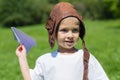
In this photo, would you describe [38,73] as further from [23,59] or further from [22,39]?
[22,39]

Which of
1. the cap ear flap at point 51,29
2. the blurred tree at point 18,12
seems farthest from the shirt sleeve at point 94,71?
the blurred tree at point 18,12

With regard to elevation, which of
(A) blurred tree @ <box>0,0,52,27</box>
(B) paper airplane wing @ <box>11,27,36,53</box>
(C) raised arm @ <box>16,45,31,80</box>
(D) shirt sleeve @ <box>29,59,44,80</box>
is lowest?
(A) blurred tree @ <box>0,0,52,27</box>

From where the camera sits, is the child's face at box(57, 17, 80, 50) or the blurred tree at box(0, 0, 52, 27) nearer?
the child's face at box(57, 17, 80, 50)

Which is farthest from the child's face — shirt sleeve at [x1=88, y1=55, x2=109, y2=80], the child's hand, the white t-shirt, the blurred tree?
the blurred tree

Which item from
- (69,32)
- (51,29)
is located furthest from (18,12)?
(69,32)

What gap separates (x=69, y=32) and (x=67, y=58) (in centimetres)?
23

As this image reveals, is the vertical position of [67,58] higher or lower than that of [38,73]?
higher

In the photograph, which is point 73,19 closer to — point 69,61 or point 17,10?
point 69,61

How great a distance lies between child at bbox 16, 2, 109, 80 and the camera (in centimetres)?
436

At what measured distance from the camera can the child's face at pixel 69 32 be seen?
437 centimetres

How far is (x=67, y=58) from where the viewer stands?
14.4ft

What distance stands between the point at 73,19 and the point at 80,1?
5078cm

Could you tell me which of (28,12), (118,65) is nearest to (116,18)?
(28,12)

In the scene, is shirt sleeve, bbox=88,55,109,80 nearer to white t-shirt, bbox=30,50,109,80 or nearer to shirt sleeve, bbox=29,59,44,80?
white t-shirt, bbox=30,50,109,80
